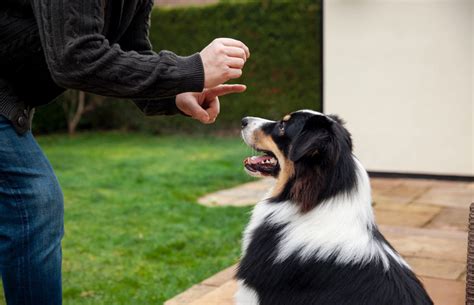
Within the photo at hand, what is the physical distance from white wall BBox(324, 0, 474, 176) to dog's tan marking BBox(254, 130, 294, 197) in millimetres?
5372

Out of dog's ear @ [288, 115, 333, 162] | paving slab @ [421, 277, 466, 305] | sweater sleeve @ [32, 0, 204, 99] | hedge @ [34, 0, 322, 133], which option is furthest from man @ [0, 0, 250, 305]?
hedge @ [34, 0, 322, 133]

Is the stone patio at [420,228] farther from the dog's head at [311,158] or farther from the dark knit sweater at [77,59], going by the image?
the dark knit sweater at [77,59]

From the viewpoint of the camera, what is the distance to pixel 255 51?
460 inches

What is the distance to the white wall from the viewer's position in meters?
7.48

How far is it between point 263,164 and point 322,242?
0.53 meters

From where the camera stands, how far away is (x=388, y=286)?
2191 mm

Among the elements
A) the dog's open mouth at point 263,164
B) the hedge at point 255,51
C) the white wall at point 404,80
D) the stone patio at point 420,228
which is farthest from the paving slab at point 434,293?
the hedge at point 255,51

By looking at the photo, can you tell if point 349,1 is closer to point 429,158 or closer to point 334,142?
point 429,158

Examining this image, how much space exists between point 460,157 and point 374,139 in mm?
1018

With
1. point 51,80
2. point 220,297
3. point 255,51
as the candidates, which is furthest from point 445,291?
point 255,51

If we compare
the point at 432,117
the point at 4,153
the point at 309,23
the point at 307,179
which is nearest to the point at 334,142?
the point at 307,179

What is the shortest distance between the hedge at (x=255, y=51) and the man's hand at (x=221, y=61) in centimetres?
876

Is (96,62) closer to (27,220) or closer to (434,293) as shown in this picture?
(27,220)

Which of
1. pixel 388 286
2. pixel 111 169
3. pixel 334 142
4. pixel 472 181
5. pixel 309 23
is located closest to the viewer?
pixel 388 286
